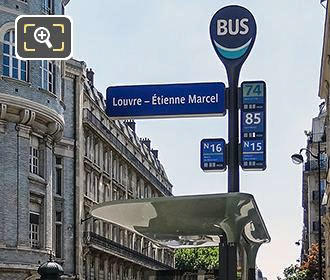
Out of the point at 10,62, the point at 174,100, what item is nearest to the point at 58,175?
the point at 10,62

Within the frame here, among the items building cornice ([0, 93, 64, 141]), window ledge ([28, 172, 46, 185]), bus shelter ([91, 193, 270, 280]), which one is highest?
building cornice ([0, 93, 64, 141])

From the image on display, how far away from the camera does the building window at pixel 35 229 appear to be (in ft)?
158

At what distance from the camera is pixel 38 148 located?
1957 inches

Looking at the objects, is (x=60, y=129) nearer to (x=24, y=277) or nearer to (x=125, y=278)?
(x=24, y=277)

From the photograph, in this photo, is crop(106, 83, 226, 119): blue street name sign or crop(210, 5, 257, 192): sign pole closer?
crop(210, 5, 257, 192): sign pole

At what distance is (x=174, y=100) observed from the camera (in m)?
13.3

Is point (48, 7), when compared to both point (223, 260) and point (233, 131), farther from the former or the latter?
point (223, 260)

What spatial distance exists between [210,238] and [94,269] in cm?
5470

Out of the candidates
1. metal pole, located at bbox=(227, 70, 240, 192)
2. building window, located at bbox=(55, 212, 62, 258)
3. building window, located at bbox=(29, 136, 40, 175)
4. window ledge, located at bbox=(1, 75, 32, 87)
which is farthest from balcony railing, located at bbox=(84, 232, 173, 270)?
metal pole, located at bbox=(227, 70, 240, 192)

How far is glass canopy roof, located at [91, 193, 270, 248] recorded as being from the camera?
10.7 meters

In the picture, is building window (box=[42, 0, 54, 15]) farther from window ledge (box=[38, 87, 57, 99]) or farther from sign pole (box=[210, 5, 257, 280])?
sign pole (box=[210, 5, 257, 280])

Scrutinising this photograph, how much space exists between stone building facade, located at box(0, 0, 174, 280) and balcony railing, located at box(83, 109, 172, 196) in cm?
9

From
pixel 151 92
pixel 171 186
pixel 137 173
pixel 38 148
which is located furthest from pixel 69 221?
pixel 171 186

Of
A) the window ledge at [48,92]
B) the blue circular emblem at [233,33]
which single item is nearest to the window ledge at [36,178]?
the window ledge at [48,92]
